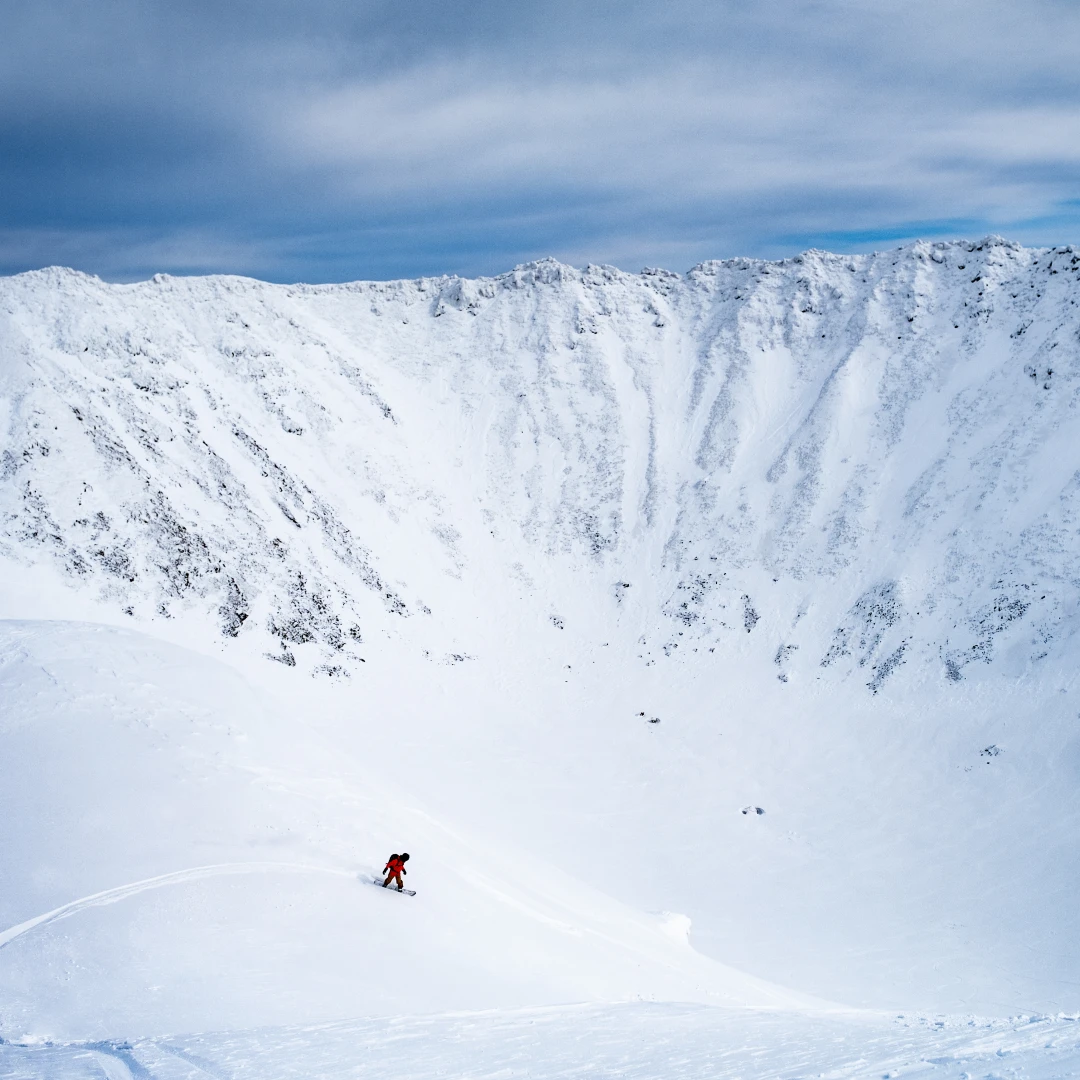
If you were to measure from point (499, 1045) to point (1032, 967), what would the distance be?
22.8m

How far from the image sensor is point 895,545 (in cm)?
5506

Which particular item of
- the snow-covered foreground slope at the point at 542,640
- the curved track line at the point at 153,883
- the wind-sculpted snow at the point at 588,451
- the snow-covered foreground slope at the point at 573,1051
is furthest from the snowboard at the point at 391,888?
the wind-sculpted snow at the point at 588,451

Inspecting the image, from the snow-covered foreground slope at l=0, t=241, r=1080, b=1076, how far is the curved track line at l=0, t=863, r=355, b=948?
8cm

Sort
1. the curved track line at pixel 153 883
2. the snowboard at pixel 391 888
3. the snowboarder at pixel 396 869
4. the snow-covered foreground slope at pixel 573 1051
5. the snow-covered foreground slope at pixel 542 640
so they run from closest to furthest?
the snow-covered foreground slope at pixel 573 1051 < the curved track line at pixel 153 883 < the snow-covered foreground slope at pixel 542 640 < the snowboarder at pixel 396 869 < the snowboard at pixel 391 888

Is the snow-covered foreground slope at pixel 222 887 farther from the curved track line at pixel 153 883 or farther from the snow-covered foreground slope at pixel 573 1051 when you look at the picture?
the snow-covered foreground slope at pixel 573 1051

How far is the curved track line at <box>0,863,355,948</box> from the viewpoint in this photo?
12539 mm

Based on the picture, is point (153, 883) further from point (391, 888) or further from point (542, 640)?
point (542, 640)

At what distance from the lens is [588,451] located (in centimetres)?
7131

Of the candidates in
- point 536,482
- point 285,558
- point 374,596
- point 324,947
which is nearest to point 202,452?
point 285,558

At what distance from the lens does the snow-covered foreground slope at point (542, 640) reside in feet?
50.2

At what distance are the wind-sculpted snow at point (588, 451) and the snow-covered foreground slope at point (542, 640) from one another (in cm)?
33

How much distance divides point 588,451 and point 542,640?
841 inches

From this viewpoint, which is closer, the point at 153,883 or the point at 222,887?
the point at 153,883

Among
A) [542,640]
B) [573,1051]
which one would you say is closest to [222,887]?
[573,1051]
